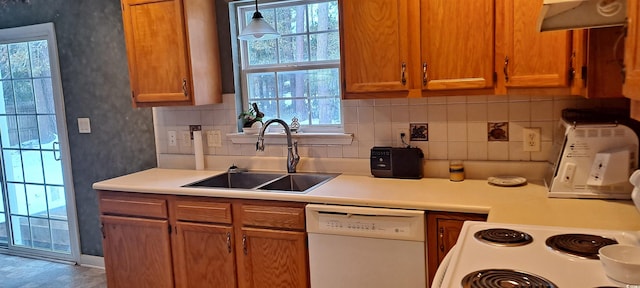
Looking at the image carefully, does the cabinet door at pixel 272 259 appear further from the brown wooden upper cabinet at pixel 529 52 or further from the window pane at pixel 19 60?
the window pane at pixel 19 60

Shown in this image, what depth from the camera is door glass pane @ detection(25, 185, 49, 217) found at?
411 cm

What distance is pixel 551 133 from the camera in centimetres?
251

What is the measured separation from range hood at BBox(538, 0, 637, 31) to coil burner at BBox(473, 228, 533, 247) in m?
0.67

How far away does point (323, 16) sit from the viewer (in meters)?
3.02

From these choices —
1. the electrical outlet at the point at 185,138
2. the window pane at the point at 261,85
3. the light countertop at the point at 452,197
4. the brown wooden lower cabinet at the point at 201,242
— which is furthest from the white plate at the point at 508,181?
the electrical outlet at the point at 185,138

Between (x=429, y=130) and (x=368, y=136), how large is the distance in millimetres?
360

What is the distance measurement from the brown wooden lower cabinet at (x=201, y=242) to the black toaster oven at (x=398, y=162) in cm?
56

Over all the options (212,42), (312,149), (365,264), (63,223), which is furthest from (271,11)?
(63,223)

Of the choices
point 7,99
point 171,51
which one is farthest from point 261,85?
point 7,99

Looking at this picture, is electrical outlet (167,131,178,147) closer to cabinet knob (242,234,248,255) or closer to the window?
the window

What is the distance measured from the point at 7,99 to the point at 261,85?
2409mm

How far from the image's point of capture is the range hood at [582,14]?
57.0 inches

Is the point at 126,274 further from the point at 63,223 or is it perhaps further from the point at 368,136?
the point at 368,136

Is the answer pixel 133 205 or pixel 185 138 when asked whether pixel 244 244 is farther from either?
pixel 185 138
